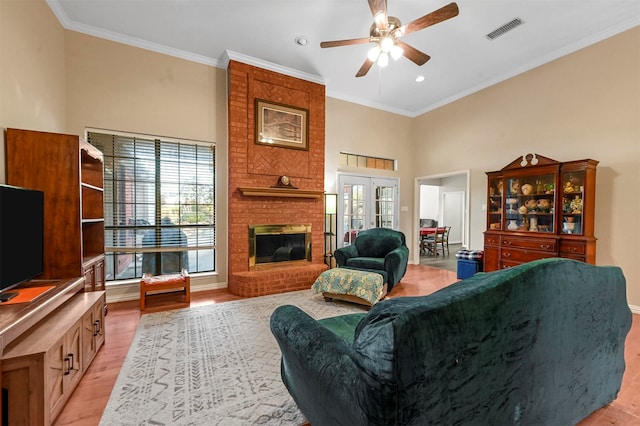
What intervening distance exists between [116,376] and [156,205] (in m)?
2.48

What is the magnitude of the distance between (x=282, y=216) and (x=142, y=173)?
213 centimetres

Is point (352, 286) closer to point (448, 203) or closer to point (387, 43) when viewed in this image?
point (387, 43)

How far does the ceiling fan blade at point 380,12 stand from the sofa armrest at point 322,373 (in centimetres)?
254

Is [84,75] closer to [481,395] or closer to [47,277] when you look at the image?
[47,277]

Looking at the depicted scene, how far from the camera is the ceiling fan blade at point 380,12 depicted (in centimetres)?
228

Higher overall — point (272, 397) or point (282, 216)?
point (282, 216)

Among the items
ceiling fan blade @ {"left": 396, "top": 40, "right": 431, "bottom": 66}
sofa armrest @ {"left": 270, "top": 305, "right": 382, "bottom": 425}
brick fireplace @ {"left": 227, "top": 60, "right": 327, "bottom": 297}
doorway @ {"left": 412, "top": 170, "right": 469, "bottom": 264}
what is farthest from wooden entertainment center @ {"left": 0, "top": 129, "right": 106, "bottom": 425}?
doorway @ {"left": 412, "top": 170, "right": 469, "bottom": 264}

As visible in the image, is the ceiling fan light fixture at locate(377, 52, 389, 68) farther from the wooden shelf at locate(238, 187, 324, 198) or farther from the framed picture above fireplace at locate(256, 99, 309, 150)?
the wooden shelf at locate(238, 187, 324, 198)

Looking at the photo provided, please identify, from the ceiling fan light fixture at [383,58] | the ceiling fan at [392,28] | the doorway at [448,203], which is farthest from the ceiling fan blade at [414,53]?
the doorway at [448,203]

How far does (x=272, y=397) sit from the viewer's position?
176 centimetres

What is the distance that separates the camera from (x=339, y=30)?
11.2 feet

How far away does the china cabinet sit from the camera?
343 cm

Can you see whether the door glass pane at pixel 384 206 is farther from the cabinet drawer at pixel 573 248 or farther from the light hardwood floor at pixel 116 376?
the light hardwood floor at pixel 116 376

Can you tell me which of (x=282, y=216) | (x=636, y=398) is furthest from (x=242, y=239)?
(x=636, y=398)
